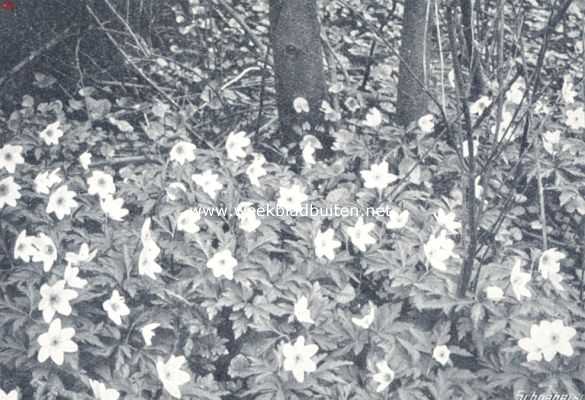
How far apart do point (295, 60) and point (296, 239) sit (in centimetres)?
95

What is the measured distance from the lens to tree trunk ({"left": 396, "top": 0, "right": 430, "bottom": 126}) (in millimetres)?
3738

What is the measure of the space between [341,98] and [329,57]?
0.28 meters

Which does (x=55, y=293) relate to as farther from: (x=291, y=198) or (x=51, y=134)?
(x=51, y=134)

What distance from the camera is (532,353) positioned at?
243 centimetres

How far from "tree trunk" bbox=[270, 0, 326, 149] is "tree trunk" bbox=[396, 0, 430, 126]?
0.41 metres

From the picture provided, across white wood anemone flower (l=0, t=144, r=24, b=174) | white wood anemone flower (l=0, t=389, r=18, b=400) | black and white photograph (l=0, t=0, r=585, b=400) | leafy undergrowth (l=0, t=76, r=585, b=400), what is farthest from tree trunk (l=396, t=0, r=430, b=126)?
white wood anemone flower (l=0, t=389, r=18, b=400)

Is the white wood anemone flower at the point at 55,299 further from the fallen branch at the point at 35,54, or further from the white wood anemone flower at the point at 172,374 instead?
the fallen branch at the point at 35,54

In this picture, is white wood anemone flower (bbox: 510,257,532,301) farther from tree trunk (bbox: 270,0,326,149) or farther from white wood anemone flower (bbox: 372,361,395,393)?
tree trunk (bbox: 270,0,326,149)

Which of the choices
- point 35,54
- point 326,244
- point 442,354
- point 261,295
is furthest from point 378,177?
point 35,54

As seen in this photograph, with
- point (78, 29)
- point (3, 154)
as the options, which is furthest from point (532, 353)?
point (78, 29)

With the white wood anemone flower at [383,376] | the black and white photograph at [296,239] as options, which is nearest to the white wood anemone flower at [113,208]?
the black and white photograph at [296,239]

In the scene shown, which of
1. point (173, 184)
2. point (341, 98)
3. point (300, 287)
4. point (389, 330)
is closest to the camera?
point (389, 330)

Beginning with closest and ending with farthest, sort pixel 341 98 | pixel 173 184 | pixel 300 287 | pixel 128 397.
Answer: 1. pixel 128 397
2. pixel 300 287
3. pixel 173 184
4. pixel 341 98

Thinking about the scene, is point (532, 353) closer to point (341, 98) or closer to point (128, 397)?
point (128, 397)
